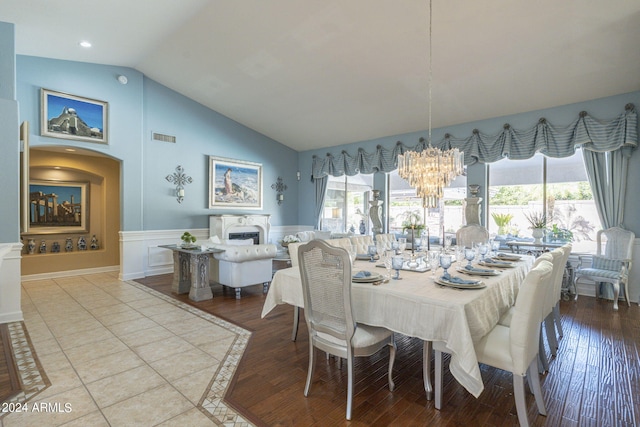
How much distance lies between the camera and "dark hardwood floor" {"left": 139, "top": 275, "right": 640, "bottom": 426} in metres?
2.01

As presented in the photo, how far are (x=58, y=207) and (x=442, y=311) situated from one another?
8.14 meters

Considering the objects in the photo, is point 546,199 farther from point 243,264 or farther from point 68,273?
point 68,273

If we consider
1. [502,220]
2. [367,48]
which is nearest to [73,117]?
[367,48]

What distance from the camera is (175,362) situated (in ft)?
9.01

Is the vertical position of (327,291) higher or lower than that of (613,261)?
higher

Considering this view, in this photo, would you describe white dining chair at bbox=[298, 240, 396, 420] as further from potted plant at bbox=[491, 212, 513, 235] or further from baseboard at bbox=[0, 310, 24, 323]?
potted plant at bbox=[491, 212, 513, 235]

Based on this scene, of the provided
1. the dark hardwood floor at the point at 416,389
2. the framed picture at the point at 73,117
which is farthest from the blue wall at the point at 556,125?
the framed picture at the point at 73,117

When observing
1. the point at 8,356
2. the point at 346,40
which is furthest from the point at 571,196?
the point at 8,356

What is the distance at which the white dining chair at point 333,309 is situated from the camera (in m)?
1.94

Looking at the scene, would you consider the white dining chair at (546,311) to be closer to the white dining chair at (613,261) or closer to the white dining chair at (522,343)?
the white dining chair at (522,343)

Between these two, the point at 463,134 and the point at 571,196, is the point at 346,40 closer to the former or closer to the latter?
the point at 463,134

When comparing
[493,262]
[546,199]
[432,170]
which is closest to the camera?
[493,262]

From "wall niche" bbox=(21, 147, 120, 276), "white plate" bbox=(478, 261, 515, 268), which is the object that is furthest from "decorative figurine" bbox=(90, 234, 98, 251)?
"white plate" bbox=(478, 261, 515, 268)

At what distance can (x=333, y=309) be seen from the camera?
204 centimetres
